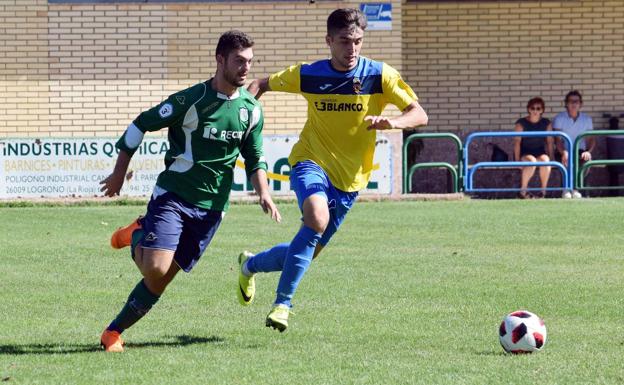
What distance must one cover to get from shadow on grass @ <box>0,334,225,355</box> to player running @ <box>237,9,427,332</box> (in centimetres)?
95

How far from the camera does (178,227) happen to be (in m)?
7.14

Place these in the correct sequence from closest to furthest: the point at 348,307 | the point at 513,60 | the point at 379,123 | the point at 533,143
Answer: the point at 379,123 → the point at 348,307 → the point at 533,143 → the point at 513,60

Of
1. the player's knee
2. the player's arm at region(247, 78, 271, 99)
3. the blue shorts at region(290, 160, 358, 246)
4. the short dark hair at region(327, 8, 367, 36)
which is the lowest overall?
the player's knee

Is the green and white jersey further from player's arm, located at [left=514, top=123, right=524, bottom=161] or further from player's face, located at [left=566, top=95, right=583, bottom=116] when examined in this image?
player's face, located at [left=566, top=95, right=583, bottom=116]

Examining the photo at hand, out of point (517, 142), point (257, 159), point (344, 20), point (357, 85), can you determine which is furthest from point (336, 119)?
point (517, 142)

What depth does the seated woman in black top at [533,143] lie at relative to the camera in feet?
63.2

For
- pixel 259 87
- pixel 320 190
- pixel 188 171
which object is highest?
pixel 259 87

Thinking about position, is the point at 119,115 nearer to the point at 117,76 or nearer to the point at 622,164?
the point at 117,76

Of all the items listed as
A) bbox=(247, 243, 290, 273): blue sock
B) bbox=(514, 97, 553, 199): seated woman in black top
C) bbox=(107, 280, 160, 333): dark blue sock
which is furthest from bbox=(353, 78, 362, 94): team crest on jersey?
bbox=(514, 97, 553, 199): seated woman in black top

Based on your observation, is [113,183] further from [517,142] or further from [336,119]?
[517,142]

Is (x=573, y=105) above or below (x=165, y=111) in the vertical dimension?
above

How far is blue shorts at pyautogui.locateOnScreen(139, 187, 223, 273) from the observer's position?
707cm

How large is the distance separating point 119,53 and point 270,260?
1131 cm

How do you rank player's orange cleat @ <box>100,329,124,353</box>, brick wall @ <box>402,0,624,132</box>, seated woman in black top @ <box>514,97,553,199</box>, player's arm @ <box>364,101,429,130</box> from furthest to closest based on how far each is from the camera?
brick wall @ <box>402,0,624,132</box> < seated woman in black top @ <box>514,97,553,199</box> < player's arm @ <box>364,101,429,130</box> < player's orange cleat @ <box>100,329,124,353</box>
